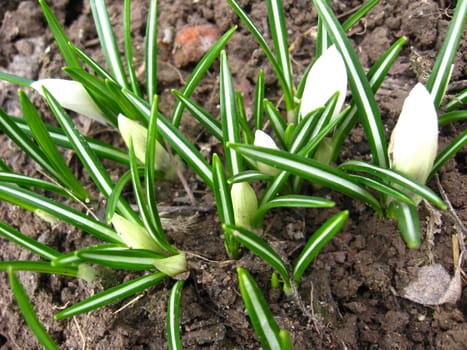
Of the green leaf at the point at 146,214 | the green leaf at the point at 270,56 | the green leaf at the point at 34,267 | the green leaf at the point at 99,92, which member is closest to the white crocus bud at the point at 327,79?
the green leaf at the point at 270,56

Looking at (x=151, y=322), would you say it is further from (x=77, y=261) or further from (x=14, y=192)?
(x=14, y=192)

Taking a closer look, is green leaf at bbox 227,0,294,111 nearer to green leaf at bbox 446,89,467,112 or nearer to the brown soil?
the brown soil

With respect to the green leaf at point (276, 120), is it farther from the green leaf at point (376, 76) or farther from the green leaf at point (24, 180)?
the green leaf at point (24, 180)

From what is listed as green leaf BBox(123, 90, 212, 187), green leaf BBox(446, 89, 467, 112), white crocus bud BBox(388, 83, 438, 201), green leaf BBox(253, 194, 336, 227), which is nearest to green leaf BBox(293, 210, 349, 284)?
green leaf BBox(253, 194, 336, 227)

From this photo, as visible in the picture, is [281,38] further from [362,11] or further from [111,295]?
[111,295]

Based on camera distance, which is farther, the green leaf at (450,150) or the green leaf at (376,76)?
the green leaf at (376,76)

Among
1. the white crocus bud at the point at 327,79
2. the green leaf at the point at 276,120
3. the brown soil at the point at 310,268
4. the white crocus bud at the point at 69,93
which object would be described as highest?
the white crocus bud at the point at 69,93

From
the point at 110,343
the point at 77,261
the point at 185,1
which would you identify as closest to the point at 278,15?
the point at 185,1
